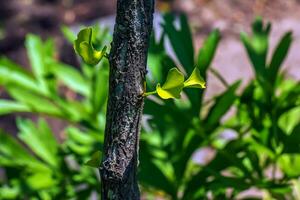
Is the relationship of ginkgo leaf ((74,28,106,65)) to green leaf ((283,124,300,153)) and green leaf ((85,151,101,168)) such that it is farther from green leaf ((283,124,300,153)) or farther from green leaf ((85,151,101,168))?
green leaf ((283,124,300,153))

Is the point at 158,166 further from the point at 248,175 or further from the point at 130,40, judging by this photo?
the point at 130,40

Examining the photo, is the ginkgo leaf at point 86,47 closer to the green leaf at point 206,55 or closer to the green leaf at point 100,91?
the green leaf at point 206,55

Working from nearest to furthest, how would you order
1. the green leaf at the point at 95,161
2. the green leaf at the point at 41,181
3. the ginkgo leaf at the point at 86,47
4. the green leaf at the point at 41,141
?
the ginkgo leaf at the point at 86,47 → the green leaf at the point at 95,161 → the green leaf at the point at 41,181 → the green leaf at the point at 41,141

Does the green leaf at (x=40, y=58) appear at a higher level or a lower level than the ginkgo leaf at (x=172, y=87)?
lower

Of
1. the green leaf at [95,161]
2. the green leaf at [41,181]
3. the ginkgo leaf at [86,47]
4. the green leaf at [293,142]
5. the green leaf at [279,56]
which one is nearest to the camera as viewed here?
the ginkgo leaf at [86,47]

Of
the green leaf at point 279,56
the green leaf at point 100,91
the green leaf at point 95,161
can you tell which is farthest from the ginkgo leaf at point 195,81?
the green leaf at point 100,91

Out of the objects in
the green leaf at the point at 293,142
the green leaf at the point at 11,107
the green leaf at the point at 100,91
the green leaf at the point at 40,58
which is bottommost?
the green leaf at the point at 293,142
